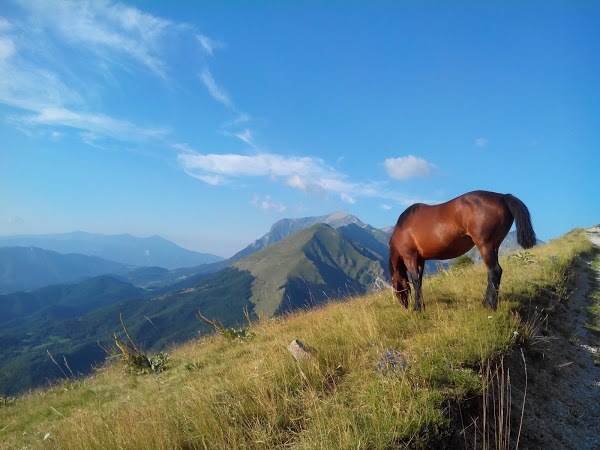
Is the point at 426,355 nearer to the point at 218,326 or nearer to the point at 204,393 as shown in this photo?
the point at 204,393

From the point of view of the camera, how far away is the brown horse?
25.2ft

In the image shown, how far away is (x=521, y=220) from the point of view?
7.55 meters

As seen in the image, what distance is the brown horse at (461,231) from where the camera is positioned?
25.2ft

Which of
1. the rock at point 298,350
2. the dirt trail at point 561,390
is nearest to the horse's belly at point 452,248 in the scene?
the dirt trail at point 561,390

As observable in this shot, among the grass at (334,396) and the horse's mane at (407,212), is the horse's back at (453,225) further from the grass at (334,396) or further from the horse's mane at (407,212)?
the grass at (334,396)

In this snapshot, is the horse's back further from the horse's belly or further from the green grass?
the green grass

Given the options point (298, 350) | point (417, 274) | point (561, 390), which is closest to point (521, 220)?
point (417, 274)

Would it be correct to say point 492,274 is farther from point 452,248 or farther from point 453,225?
point 453,225

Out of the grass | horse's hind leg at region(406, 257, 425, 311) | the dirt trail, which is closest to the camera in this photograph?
the grass

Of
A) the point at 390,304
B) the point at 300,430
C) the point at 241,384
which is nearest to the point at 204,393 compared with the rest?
the point at 241,384

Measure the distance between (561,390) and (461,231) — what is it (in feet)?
11.1

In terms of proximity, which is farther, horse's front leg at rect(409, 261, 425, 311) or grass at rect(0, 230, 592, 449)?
horse's front leg at rect(409, 261, 425, 311)

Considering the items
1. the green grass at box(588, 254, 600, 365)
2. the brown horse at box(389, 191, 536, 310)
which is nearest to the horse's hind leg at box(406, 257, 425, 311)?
the brown horse at box(389, 191, 536, 310)

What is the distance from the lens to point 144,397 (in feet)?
24.5
